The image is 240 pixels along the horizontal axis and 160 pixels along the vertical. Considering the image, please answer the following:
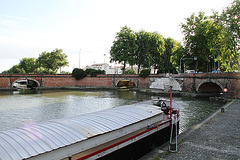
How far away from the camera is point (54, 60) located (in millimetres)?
73312

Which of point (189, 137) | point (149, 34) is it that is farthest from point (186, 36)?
point (189, 137)

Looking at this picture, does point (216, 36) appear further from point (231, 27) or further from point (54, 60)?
point (54, 60)

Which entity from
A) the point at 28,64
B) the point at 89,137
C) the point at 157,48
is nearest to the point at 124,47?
the point at 157,48

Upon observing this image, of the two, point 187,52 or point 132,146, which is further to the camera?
point 187,52

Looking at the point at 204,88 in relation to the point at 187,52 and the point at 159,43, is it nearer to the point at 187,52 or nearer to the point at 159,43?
the point at 187,52

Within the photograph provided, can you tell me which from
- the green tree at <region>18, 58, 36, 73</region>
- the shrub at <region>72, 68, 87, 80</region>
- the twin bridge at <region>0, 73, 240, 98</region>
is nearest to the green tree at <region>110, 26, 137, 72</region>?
the twin bridge at <region>0, 73, 240, 98</region>

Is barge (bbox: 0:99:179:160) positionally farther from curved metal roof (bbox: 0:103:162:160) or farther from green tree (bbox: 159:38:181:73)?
green tree (bbox: 159:38:181:73)

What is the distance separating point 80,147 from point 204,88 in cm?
4006

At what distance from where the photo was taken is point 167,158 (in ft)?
27.0

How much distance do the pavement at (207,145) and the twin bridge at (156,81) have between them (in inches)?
747

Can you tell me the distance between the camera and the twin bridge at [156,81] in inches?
1287

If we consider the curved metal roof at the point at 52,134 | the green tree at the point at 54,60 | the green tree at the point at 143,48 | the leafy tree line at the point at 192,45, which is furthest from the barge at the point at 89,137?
the green tree at the point at 54,60

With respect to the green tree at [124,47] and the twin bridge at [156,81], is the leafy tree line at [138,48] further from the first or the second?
the twin bridge at [156,81]

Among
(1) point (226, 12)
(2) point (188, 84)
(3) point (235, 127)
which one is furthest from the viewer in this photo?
(2) point (188, 84)
